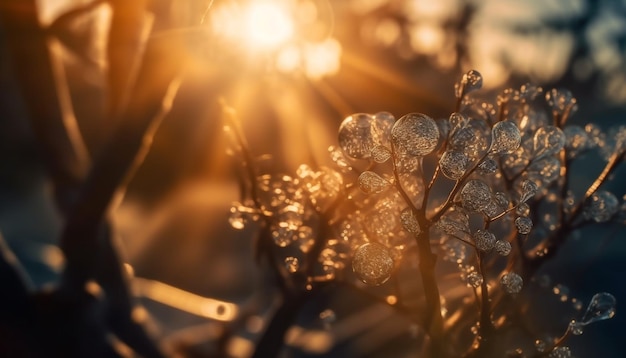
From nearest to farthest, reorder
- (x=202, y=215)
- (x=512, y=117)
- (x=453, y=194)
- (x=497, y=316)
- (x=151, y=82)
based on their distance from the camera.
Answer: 1. (x=453, y=194)
2. (x=497, y=316)
3. (x=512, y=117)
4. (x=151, y=82)
5. (x=202, y=215)

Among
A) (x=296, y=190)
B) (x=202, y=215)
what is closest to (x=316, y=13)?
(x=296, y=190)

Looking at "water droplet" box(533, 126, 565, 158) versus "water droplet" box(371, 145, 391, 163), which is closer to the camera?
"water droplet" box(371, 145, 391, 163)

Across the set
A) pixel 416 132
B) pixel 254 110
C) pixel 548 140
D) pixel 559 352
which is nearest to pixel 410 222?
pixel 416 132

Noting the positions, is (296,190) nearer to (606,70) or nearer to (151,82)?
(151,82)

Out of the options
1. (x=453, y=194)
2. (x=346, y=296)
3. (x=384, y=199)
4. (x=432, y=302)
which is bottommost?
(x=432, y=302)

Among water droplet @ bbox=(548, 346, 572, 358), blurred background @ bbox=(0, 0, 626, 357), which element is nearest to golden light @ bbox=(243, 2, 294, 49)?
blurred background @ bbox=(0, 0, 626, 357)

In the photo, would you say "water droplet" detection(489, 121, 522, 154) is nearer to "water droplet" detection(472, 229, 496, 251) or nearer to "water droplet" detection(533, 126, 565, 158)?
"water droplet" detection(472, 229, 496, 251)

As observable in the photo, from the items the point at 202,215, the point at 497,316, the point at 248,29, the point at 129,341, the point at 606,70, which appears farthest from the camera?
the point at 202,215
